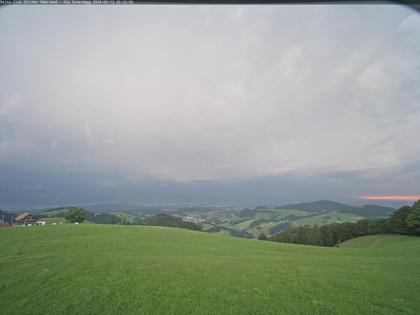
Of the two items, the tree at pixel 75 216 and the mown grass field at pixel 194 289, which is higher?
the mown grass field at pixel 194 289

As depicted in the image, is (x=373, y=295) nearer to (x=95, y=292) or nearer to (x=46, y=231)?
(x=95, y=292)

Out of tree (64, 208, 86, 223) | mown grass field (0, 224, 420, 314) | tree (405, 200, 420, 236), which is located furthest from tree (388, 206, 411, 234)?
tree (64, 208, 86, 223)

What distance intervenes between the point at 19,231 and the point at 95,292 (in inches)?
836

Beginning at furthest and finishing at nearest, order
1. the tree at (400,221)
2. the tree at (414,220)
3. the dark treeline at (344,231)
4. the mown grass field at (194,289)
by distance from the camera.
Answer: the dark treeline at (344,231) → the tree at (400,221) → the tree at (414,220) → the mown grass field at (194,289)

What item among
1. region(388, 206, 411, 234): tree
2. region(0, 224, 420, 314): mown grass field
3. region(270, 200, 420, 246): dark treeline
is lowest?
region(270, 200, 420, 246): dark treeline

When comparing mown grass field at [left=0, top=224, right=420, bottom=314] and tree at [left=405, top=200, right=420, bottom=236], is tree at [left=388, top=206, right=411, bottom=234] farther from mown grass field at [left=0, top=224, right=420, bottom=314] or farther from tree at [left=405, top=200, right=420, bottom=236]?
mown grass field at [left=0, top=224, right=420, bottom=314]

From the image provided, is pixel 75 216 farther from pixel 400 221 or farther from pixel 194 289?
pixel 400 221

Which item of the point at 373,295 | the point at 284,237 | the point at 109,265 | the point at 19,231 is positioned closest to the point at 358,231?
the point at 284,237

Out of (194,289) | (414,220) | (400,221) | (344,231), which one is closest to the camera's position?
(194,289)

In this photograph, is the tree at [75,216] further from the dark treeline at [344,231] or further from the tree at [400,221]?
the tree at [400,221]

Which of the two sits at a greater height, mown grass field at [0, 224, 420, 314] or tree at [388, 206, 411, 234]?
mown grass field at [0, 224, 420, 314]

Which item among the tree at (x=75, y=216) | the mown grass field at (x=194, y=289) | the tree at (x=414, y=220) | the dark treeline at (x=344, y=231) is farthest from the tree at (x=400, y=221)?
the tree at (x=75, y=216)

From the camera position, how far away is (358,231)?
54031 millimetres

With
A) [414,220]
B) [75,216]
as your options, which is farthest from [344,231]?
[75,216]
